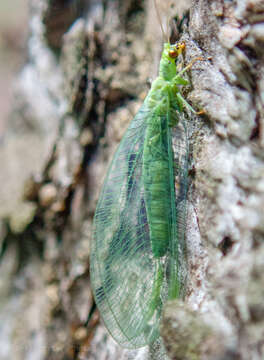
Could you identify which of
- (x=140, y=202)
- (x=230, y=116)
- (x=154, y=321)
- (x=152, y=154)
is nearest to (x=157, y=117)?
(x=152, y=154)

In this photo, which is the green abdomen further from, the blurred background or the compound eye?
the blurred background

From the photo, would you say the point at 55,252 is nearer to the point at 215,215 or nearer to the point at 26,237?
the point at 26,237

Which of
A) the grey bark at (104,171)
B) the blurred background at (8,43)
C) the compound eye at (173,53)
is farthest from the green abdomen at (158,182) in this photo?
the blurred background at (8,43)

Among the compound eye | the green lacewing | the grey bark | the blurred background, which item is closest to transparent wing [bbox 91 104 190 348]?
the green lacewing

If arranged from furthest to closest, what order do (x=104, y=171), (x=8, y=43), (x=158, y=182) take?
(x=8, y=43) → (x=104, y=171) → (x=158, y=182)

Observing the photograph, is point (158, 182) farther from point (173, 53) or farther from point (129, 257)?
point (173, 53)

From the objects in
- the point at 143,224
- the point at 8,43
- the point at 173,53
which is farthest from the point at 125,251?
the point at 8,43

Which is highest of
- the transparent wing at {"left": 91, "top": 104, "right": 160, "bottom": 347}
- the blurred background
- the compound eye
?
the blurred background
